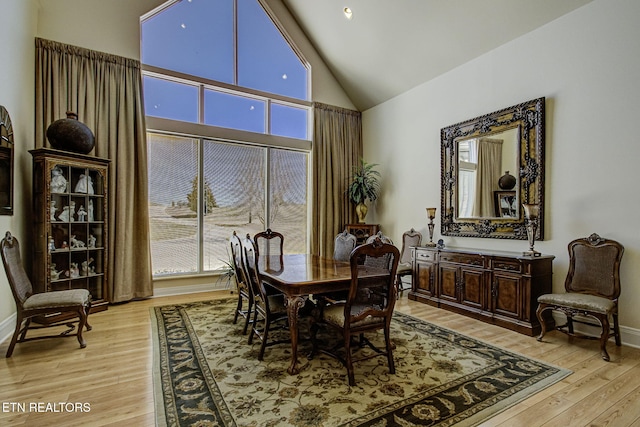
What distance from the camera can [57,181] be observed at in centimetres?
375

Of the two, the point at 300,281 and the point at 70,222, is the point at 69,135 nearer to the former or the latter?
the point at 70,222

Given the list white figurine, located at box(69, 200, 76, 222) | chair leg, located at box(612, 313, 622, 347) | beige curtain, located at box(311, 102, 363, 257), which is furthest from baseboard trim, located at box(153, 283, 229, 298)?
chair leg, located at box(612, 313, 622, 347)

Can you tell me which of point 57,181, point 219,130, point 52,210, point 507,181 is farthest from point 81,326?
point 507,181

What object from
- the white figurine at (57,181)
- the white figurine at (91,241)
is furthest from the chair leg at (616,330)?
the white figurine at (57,181)

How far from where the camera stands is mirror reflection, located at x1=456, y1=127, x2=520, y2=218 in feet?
13.1

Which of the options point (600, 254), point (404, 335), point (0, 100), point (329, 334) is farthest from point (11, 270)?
point (600, 254)

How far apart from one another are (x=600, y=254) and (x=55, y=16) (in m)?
6.98

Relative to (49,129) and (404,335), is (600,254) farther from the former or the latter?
(49,129)

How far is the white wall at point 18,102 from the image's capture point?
10.3 feet

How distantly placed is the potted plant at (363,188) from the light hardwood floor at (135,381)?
2.97 metres

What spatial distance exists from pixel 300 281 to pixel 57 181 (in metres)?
3.36

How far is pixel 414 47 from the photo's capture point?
4758 millimetres

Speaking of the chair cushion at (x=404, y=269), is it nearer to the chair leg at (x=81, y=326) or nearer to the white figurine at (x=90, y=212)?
the chair leg at (x=81, y=326)

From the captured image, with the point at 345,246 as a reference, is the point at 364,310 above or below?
below
